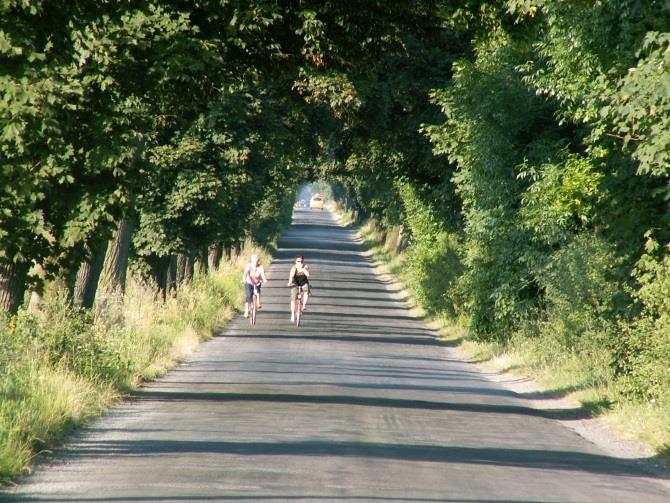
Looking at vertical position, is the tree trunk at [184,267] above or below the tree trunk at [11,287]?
below

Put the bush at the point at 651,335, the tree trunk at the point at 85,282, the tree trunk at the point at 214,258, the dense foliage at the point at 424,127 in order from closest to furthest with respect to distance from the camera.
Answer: the dense foliage at the point at 424,127 → the bush at the point at 651,335 → the tree trunk at the point at 85,282 → the tree trunk at the point at 214,258

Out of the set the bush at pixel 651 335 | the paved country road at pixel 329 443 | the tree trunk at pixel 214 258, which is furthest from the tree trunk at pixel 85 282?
the tree trunk at pixel 214 258

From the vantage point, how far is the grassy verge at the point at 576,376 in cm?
1550

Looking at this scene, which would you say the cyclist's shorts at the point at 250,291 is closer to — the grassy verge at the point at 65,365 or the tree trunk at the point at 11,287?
the grassy verge at the point at 65,365

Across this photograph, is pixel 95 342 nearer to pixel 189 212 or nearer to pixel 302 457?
pixel 302 457

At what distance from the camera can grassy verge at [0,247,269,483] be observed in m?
12.6

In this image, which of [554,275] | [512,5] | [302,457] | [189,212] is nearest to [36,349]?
[302,457]

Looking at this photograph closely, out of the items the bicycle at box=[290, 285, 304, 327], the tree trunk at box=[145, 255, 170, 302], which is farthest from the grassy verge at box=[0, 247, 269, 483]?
the tree trunk at box=[145, 255, 170, 302]

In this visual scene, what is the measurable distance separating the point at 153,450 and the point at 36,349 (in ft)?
16.3

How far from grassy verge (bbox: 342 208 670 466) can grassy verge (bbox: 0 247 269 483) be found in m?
6.08

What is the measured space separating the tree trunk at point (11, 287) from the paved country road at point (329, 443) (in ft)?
6.75

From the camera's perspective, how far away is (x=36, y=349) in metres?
16.8

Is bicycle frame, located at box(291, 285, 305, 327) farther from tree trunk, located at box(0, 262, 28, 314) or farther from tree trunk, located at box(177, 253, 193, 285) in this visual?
tree trunk, located at box(0, 262, 28, 314)

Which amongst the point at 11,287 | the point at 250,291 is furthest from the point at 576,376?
the point at 250,291
